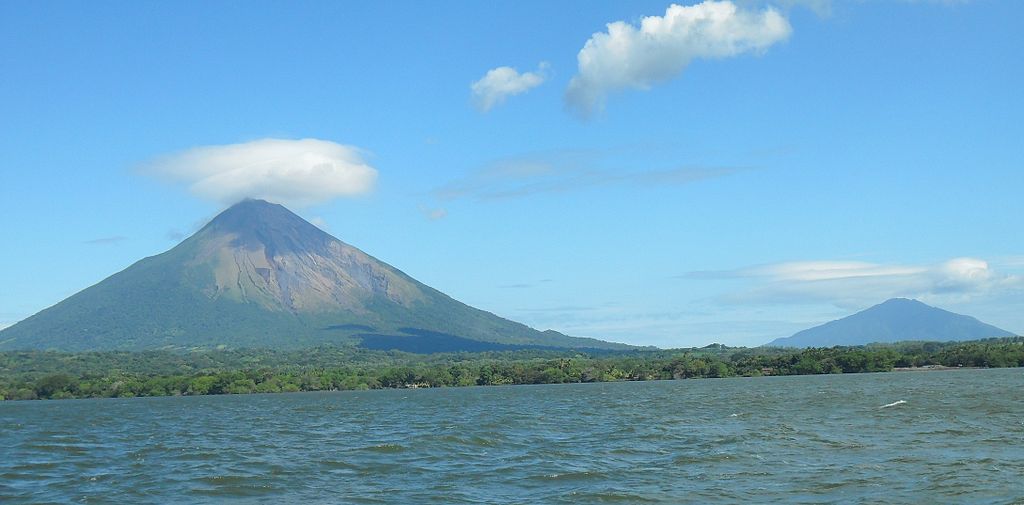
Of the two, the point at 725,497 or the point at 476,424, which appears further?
the point at 476,424

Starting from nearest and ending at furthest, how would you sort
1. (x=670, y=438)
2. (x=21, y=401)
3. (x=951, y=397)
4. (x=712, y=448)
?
(x=712, y=448) → (x=670, y=438) → (x=951, y=397) → (x=21, y=401)

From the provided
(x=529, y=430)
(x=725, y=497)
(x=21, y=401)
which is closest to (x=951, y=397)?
(x=529, y=430)

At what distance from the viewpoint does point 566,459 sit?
46.0m

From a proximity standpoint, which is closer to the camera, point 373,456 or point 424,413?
point 373,456

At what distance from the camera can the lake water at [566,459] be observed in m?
35.1

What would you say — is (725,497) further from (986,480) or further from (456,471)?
(456,471)

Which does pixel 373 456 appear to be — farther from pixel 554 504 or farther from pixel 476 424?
pixel 476 424

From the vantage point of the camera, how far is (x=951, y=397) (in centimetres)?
8800

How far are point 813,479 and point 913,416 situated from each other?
33.3 meters

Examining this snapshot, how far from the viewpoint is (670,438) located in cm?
5478

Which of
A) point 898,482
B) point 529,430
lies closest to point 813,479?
point 898,482

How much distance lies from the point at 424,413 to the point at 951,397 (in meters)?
50.1

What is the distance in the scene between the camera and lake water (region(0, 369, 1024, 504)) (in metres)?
35.1

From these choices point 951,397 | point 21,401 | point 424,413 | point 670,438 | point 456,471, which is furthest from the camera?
point 21,401
